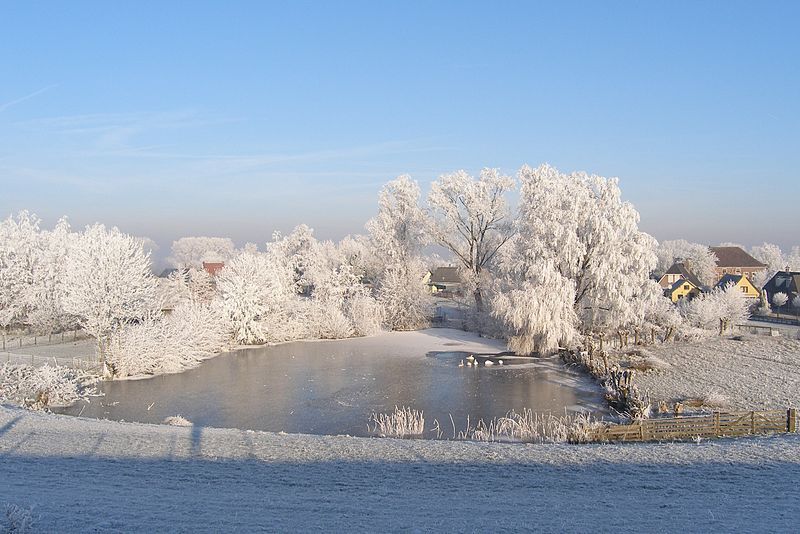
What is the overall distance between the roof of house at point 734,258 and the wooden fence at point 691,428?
7038 centimetres

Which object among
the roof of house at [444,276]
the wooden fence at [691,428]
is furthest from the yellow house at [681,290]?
the wooden fence at [691,428]

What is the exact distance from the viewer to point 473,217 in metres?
45.0

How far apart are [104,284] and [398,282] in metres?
21.4

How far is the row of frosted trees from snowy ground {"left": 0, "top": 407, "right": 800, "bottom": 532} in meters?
14.0

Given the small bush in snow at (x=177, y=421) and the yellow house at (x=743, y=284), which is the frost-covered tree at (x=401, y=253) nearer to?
the small bush in snow at (x=177, y=421)

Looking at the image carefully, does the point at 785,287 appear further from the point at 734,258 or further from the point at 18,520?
the point at 18,520

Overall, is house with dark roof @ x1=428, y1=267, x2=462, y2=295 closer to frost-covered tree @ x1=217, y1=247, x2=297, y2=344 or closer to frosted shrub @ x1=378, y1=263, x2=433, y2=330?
frosted shrub @ x1=378, y1=263, x2=433, y2=330

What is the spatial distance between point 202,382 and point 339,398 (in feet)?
24.5

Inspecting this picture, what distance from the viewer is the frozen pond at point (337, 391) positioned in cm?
2030

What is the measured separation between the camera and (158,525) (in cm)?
818

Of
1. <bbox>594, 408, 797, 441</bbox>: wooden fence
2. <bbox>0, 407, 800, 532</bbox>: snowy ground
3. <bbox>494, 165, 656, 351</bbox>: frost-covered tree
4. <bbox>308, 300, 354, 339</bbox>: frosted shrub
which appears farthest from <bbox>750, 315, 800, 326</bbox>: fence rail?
<bbox>0, 407, 800, 532</bbox>: snowy ground

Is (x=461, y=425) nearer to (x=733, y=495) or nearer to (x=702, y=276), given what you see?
(x=733, y=495)

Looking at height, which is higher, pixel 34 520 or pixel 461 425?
pixel 34 520

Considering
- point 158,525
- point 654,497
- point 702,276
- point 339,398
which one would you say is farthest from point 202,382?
point 702,276
